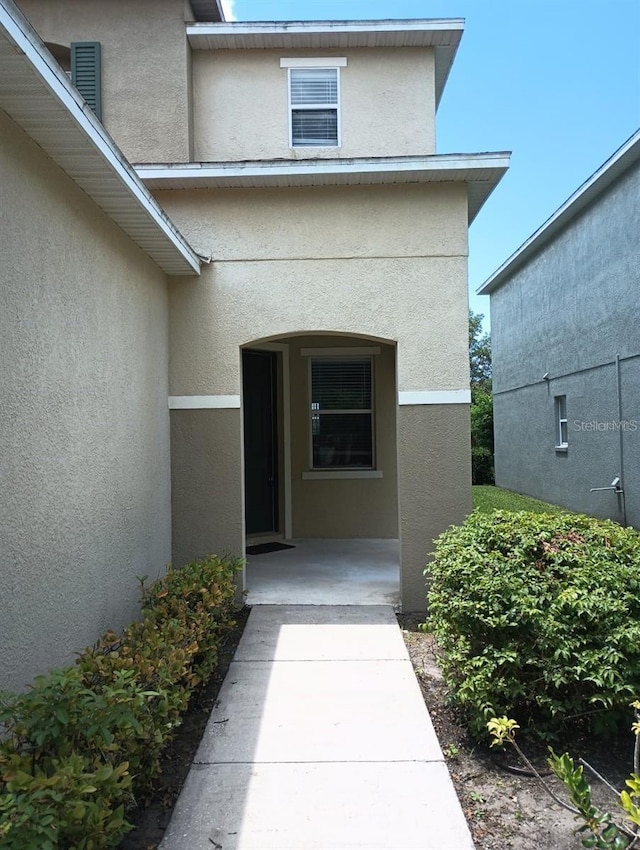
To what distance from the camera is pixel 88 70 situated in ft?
24.5

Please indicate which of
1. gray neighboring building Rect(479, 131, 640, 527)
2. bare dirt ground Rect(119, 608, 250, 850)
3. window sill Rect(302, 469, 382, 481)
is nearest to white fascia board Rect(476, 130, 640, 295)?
Result: gray neighboring building Rect(479, 131, 640, 527)

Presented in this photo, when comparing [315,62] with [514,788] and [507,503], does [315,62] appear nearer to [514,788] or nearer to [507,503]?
[514,788]

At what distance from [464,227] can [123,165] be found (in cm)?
377

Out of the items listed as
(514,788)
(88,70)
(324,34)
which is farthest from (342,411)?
(514,788)

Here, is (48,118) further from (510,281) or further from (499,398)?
(499,398)

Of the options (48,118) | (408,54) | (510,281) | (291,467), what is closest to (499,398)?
(510,281)

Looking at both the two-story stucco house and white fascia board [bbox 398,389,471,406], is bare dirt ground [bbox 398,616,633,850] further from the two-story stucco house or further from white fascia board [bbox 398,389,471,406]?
white fascia board [bbox 398,389,471,406]

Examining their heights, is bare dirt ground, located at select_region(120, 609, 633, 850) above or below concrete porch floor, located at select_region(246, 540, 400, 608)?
below

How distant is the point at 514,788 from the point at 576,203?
39.6 feet

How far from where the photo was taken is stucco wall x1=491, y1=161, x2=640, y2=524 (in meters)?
11.4

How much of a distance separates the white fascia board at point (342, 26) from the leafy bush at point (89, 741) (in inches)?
276

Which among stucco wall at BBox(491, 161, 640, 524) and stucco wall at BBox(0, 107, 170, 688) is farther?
stucco wall at BBox(491, 161, 640, 524)

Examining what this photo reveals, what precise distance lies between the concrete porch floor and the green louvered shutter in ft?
19.4

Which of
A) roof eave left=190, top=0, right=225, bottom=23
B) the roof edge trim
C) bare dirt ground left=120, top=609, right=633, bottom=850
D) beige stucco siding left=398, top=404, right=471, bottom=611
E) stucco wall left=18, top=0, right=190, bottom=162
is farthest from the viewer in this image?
roof eave left=190, top=0, right=225, bottom=23
